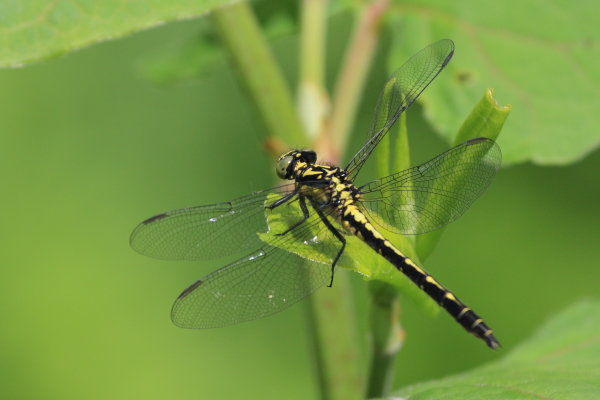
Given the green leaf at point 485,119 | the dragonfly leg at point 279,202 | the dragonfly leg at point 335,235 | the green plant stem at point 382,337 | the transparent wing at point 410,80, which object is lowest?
the green plant stem at point 382,337

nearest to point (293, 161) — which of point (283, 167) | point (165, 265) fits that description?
point (283, 167)

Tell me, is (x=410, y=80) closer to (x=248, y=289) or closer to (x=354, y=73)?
(x=354, y=73)

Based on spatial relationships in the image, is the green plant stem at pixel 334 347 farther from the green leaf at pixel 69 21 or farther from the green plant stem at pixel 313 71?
the green leaf at pixel 69 21

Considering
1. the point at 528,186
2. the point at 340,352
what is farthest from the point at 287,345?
the point at 340,352

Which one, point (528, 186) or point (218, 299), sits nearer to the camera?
point (218, 299)

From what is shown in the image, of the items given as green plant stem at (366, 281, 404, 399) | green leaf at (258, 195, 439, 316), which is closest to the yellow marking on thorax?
green leaf at (258, 195, 439, 316)

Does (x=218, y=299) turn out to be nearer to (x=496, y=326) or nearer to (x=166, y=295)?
(x=166, y=295)

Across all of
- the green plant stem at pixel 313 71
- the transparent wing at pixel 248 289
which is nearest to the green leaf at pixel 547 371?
the transparent wing at pixel 248 289
